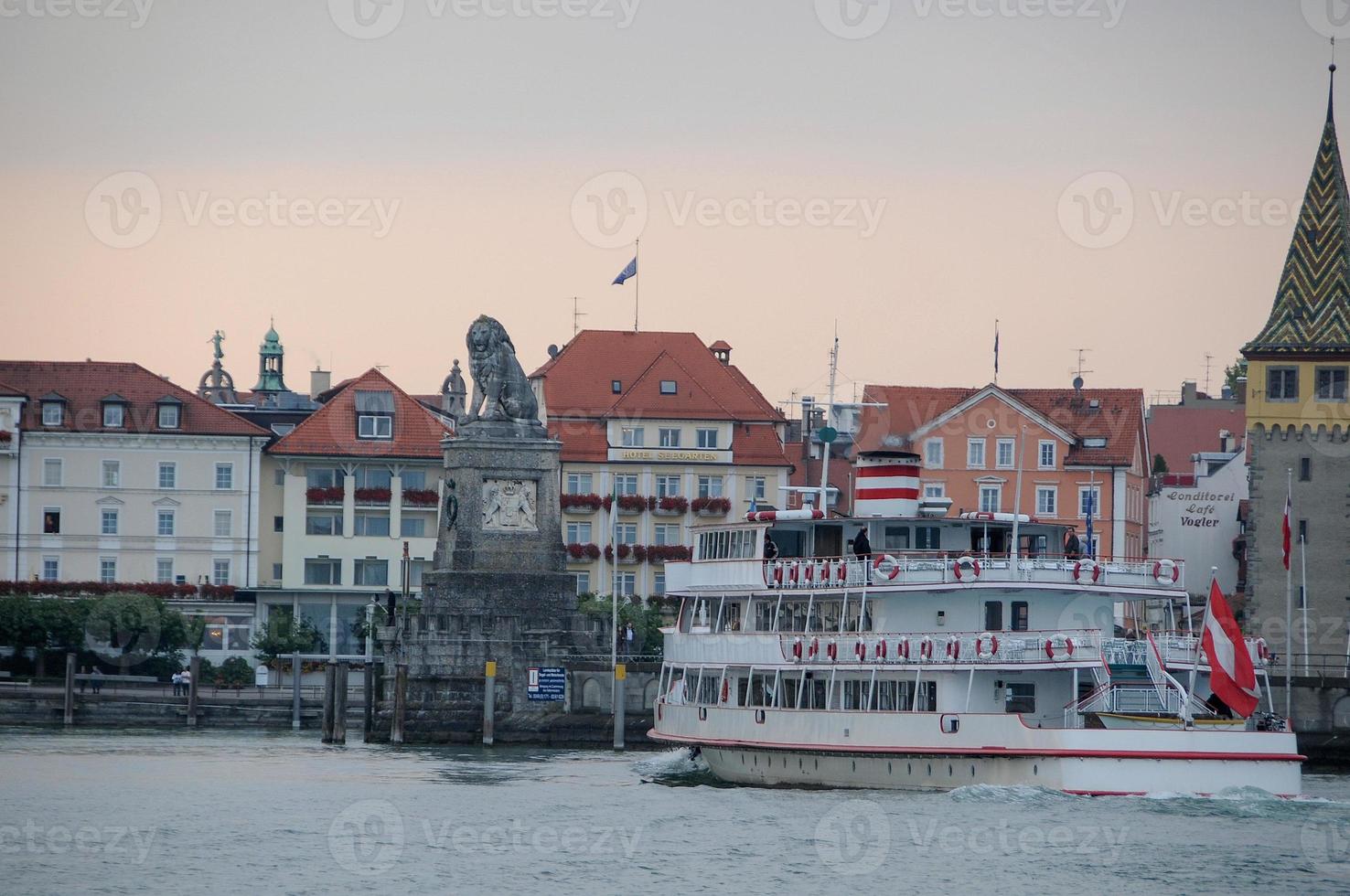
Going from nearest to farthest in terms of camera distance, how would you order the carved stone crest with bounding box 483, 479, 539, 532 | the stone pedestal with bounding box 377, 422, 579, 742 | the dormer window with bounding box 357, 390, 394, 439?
the stone pedestal with bounding box 377, 422, 579, 742 < the carved stone crest with bounding box 483, 479, 539, 532 < the dormer window with bounding box 357, 390, 394, 439

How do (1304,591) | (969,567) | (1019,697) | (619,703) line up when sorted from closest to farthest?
(1019,697), (969,567), (619,703), (1304,591)

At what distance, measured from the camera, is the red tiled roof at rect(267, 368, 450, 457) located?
104 m

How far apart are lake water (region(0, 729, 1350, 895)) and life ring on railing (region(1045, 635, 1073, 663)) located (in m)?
2.90

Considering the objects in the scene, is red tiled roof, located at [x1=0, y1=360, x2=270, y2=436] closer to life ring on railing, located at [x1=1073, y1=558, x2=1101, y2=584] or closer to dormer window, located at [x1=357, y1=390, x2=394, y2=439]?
dormer window, located at [x1=357, y1=390, x2=394, y2=439]

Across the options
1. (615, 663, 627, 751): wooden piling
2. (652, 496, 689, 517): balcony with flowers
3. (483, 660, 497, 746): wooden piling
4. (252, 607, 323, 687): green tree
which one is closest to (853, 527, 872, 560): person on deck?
(615, 663, 627, 751): wooden piling

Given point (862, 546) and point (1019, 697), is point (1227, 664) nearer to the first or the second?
point (1019, 697)

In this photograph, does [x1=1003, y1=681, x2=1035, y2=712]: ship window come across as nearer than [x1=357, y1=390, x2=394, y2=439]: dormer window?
Yes

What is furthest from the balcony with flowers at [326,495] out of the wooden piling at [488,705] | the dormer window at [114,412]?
the wooden piling at [488,705]

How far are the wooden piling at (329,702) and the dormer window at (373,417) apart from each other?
100ft

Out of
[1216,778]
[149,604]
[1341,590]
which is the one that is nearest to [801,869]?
[1216,778]

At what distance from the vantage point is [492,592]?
3031 inches

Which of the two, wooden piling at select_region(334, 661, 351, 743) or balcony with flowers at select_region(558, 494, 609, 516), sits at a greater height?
balcony with flowers at select_region(558, 494, 609, 516)

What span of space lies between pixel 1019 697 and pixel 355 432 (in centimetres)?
Result: 5459

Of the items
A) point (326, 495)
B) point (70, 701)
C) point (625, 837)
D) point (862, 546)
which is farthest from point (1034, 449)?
point (625, 837)
